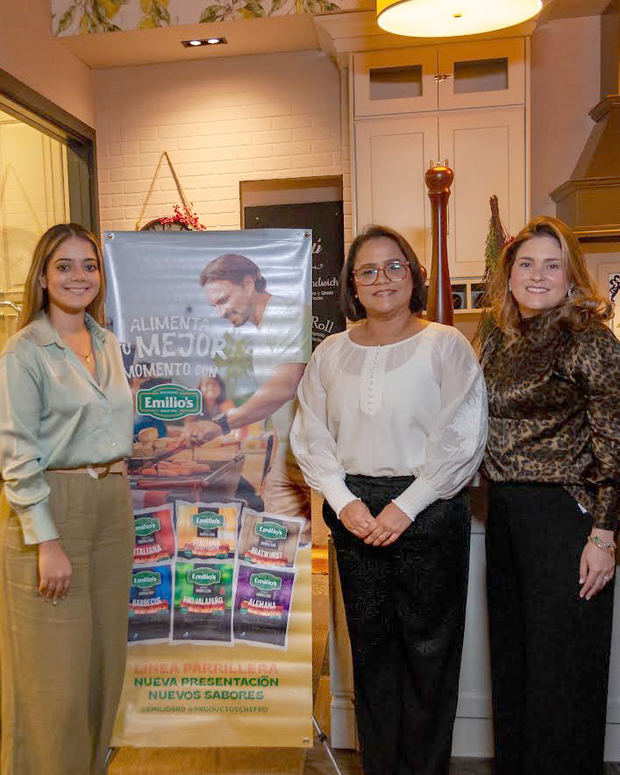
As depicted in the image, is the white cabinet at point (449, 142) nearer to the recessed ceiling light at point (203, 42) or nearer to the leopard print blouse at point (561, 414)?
the recessed ceiling light at point (203, 42)

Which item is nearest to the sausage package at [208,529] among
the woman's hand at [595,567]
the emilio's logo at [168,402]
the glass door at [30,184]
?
the emilio's logo at [168,402]

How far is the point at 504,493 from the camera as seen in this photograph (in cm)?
172

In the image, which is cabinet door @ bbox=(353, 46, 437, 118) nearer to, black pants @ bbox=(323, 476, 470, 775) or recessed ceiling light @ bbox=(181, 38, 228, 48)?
recessed ceiling light @ bbox=(181, 38, 228, 48)

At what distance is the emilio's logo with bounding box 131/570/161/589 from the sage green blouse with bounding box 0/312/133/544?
1.62 ft

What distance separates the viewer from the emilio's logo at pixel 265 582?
6.94 feet

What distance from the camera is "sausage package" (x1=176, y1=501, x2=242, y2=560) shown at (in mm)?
2125

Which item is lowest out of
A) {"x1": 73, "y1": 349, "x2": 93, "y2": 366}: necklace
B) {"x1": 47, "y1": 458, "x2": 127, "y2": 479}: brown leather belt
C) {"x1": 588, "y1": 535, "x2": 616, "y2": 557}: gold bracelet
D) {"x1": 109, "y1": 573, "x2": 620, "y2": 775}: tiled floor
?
{"x1": 109, "y1": 573, "x2": 620, "y2": 775}: tiled floor

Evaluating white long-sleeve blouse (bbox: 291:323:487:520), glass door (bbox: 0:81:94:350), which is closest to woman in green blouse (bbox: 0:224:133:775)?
white long-sleeve blouse (bbox: 291:323:487:520)

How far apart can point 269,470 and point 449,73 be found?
2754 millimetres

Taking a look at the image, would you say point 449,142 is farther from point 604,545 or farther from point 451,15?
point 604,545

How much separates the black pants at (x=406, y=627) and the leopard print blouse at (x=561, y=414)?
0.21 m

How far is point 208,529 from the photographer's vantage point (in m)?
2.13

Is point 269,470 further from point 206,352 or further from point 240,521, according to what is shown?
point 206,352

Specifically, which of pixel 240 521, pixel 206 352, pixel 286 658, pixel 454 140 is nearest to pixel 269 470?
pixel 240 521
